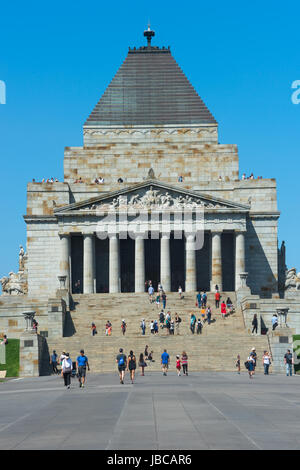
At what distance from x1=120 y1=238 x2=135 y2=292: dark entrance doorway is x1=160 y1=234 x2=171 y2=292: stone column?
616cm

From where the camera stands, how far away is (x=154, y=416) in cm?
2569

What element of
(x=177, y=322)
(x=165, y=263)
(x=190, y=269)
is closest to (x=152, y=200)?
(x=165, y=263)

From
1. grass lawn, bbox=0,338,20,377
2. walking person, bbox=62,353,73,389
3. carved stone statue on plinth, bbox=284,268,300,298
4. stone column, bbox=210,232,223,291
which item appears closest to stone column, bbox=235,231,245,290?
stone column, bbox=210,232,223,291

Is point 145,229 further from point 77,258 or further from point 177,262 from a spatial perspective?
point 77,258

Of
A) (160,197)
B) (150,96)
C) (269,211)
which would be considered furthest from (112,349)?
(150,96)

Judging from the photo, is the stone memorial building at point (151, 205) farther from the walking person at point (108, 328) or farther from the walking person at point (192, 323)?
the walking person at point (108, 328)

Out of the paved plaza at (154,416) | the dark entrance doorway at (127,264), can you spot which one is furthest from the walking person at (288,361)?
the dark entrance doorway at (127,264)

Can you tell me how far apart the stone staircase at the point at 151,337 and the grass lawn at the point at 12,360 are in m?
2.48

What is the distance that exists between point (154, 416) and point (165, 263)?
55.1 metres

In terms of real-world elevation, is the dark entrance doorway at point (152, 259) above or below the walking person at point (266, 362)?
above

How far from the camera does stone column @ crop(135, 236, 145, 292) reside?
79875 mm

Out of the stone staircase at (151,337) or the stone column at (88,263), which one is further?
the stone column at (88,263)

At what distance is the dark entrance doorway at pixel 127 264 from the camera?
86.5 meters

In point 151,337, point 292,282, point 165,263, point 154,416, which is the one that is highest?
point 165,263
